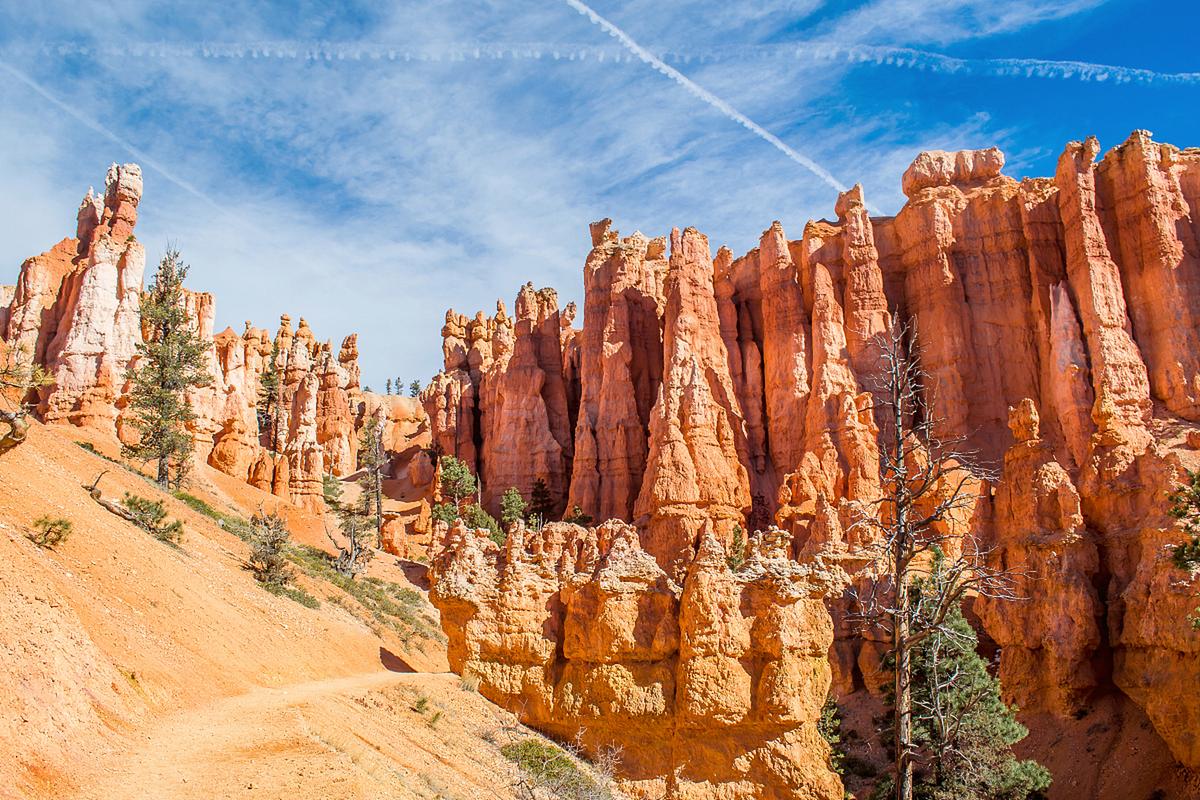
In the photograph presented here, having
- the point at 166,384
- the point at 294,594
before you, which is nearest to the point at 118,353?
the point at 166,384

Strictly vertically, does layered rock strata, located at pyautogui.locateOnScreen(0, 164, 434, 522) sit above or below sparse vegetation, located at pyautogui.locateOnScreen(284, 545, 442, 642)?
above

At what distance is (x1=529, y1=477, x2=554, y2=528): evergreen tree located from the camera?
61281 millimetres

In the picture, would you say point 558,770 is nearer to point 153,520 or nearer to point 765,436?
point 153,520

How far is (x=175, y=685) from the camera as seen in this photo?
15.2 metres

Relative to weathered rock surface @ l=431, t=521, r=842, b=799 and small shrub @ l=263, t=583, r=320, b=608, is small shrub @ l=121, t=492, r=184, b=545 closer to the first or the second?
small shrub @ l=263, t=583, r=320, b=608

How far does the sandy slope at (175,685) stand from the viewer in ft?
34.6

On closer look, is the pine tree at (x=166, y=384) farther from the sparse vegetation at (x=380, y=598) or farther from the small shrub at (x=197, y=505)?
the sparse vegetation at (x=380, y=598)

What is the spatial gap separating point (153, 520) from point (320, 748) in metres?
15.2

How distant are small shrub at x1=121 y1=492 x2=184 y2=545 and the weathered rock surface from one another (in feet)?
33.9

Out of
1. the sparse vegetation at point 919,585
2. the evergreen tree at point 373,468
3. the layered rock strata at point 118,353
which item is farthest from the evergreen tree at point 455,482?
the sparse vegetation at point 919,585

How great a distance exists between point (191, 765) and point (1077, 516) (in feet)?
84.4

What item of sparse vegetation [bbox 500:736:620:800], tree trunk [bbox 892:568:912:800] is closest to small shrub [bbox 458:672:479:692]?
sparse vegetation [bbox 500:736:620:800]

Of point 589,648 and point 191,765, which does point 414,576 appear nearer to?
point 589,648

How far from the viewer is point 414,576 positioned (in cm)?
4600
